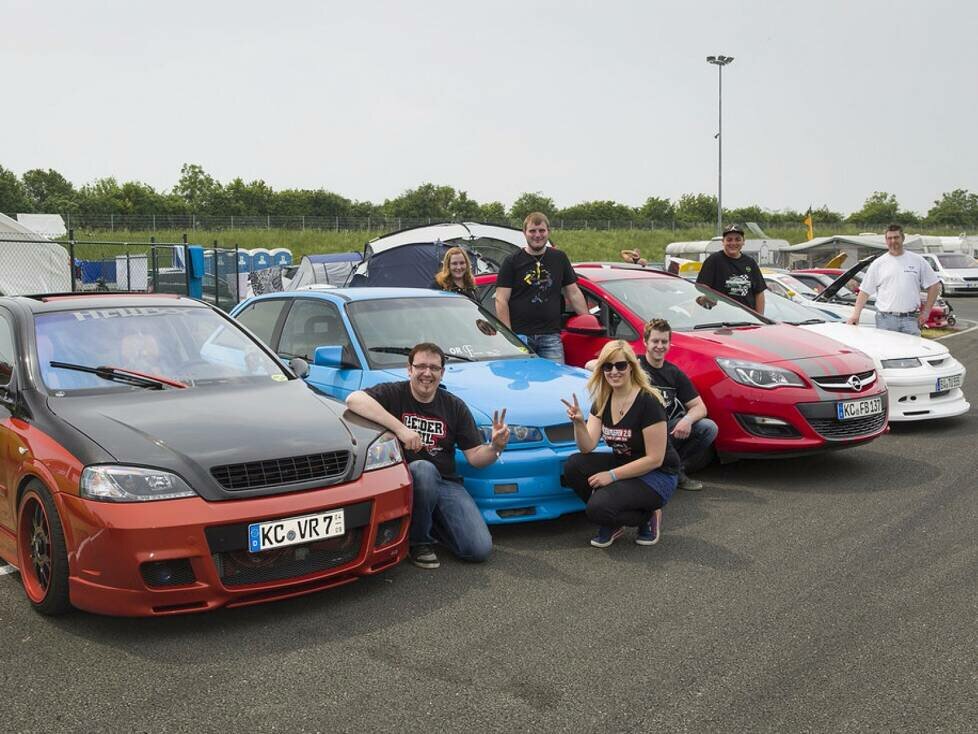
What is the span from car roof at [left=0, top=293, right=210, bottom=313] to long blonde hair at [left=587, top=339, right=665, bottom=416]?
2.34 m

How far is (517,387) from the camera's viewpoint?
5.78 metres

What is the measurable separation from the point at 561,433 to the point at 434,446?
780 mm

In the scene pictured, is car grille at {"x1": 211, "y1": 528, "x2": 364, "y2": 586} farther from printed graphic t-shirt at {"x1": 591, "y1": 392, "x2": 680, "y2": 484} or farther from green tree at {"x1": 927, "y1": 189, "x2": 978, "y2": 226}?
green tree at {"x1": 927, "y1": 189, "x2": 978, "y2": 226}

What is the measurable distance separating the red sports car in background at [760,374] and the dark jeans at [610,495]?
1.84 m

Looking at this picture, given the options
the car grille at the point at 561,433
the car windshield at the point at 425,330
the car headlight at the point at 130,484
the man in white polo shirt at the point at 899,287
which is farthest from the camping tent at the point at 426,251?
the car headlight at the point at 130,484

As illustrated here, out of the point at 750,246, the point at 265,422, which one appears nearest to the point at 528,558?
the point at 265,422

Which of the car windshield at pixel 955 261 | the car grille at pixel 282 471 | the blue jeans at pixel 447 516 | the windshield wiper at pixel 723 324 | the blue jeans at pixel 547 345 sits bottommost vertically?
the blue jeans at pixel 447 516

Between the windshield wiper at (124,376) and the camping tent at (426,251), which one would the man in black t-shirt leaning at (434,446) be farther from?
the camping tent at (426,251)

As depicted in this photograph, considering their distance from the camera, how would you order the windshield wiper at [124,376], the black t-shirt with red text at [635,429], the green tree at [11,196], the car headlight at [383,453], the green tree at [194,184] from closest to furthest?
1. the car headlight at [383,453]
2. the windshield wiper at [124,376]
3. the black t-shirt with red text at [635,429]
4. the green tree at [11,196]
5. the green tree at [194,184]

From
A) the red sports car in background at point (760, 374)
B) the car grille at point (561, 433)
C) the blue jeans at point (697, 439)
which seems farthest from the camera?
the red sports car in background at point (760, 374)

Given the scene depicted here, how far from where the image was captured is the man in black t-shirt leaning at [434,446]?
4895 mm

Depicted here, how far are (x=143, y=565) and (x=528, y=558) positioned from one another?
79.9 inches

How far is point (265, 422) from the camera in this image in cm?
441

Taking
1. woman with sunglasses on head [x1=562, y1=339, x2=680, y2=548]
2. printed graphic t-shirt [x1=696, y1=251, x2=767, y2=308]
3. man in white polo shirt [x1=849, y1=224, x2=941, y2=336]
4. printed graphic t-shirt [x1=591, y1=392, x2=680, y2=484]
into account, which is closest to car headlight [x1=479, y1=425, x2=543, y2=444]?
woman with sunglasses on head [x1=562, y1=339, x2=680, y2=548]
